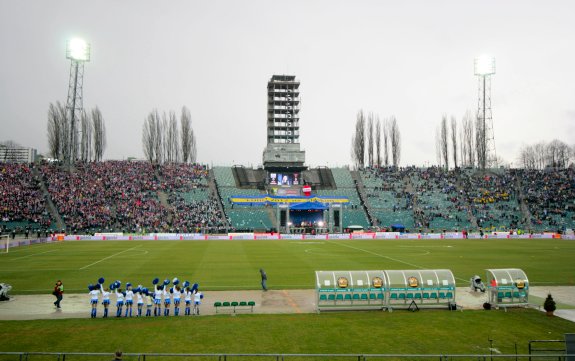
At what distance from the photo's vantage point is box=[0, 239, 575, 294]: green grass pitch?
102ft

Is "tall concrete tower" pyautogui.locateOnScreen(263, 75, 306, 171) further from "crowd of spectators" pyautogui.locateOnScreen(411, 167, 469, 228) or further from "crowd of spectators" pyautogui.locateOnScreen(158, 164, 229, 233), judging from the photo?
"crowd of spectators" pyautogui.locateOnScreen(411, 167, 469, 228)

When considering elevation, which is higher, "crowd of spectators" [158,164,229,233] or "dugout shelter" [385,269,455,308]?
"crowd of spectators" [158,164,229,233]

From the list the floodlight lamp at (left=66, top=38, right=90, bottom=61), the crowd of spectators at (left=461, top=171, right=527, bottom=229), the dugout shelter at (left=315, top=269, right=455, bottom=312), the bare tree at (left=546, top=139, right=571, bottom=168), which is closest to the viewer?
the dugout shelter at (left=315, top=269, right=455, bottom=312)

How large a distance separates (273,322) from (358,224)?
72.4m

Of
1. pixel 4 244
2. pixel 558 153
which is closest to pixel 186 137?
pixel 4 244

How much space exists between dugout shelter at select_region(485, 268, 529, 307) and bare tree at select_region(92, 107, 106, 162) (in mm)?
109022

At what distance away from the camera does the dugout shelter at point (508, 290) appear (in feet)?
75.1

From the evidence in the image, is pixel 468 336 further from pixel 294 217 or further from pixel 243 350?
pixel 294 217

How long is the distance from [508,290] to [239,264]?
23.4 metres

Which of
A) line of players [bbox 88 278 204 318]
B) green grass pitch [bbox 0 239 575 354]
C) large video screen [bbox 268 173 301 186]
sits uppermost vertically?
large video screen [bbox 268 173 301 186]

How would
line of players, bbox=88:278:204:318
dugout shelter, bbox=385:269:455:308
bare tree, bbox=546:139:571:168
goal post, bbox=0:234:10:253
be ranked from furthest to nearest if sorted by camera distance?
bare tree, bbox=546:139:571:168
goal post, bbox=0:234:10:253
dugout shelter, bbox=385:269:455:308
line of players, bbox=88:278:204:318

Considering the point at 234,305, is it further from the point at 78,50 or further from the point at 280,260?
the point at 78,50

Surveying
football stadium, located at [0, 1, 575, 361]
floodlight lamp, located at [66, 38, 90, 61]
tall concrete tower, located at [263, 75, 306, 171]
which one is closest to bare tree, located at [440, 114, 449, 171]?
football stadium, located at [0, 1, 575, 361]

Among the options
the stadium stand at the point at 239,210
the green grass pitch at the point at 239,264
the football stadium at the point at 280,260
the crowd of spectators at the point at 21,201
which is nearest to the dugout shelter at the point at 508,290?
the football stadium at the point at 280,260
